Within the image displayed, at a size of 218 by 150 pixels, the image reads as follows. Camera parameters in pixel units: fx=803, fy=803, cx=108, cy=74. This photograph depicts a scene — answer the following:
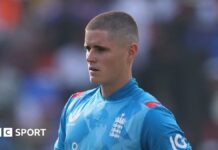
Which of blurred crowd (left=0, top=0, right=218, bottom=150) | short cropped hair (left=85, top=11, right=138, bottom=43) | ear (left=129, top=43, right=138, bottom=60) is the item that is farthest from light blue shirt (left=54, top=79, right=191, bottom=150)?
blurred crowd (left=0, top=0, right=218, bottom=150)

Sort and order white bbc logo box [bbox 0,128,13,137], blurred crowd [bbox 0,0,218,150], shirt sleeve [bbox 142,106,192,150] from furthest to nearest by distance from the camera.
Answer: blurred crowd [bbox 0,0,218,150] → white bbc logo box [bbox 0,128,13,137] → shirt sleeve [bbox 142,106,192,150]

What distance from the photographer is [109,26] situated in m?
4.29

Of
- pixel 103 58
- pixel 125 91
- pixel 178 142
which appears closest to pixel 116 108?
pixel 125 91

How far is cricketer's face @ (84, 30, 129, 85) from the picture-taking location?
4.21 metres

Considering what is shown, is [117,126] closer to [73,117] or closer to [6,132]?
[73,117]

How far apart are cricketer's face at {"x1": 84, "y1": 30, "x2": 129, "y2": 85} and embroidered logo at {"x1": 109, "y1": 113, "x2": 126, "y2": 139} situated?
0.72 ft

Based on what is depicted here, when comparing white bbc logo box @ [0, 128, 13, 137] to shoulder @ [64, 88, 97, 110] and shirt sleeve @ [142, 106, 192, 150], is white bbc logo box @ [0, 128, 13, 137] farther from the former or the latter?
shirt sleeve @ [142, 106, 192, 150]

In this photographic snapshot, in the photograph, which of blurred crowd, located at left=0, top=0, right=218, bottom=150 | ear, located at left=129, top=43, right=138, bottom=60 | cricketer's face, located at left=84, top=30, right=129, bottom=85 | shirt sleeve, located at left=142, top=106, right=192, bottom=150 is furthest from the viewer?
blurred crowd, located at left=0, top=0, right=218, bottom=150

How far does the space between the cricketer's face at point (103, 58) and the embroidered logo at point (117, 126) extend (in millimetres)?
220

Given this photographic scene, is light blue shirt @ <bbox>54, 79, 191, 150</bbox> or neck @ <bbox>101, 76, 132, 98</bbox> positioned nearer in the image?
light blue shirt @ <bbox>54, 79, 191, 150</bbox>

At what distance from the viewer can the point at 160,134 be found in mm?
3982

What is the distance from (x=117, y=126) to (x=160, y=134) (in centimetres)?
25

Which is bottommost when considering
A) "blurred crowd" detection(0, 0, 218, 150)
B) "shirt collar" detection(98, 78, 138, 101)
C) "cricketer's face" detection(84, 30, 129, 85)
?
"blurred crowd" detection(0, 0, 218, 150)

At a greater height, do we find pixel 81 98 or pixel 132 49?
pixel 132 49
